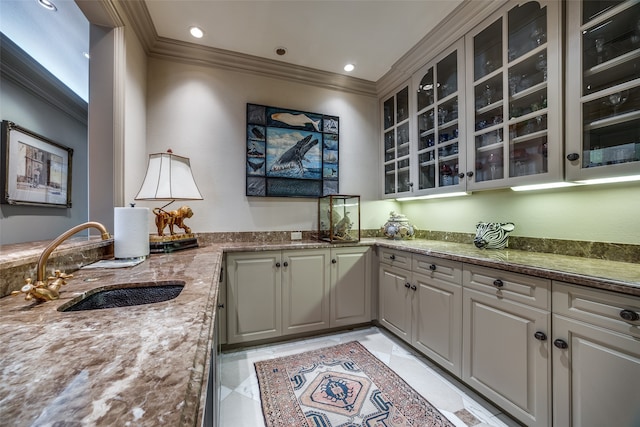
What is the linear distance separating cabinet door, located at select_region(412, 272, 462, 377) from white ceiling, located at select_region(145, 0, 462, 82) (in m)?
2.00

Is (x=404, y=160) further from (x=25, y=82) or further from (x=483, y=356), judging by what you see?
(x=25, y=82)

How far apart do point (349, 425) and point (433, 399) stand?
57cm

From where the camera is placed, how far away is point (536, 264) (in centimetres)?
131

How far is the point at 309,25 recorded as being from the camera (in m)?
2.06

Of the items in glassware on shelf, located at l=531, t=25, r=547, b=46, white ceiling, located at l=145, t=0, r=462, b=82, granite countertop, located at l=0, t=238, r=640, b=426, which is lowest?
granite countertop, located at l=0, t=238, r=640, b=426

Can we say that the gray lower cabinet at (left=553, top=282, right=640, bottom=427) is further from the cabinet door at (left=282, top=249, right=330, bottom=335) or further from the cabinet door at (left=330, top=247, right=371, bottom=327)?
the cabinet door at (left=282, top=249, right=330, bottom=335)

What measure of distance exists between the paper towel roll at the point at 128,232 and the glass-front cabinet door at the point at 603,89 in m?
2.37

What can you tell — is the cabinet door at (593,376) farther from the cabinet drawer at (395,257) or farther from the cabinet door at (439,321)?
the cabinet drawer at (395,257)

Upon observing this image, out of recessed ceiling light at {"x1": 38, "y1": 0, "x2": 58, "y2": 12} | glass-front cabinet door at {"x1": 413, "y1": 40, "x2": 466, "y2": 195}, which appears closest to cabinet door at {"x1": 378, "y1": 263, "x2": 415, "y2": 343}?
glass-front cabinet door at {"x1": 413, "y1": 40, "x2": 466, "y2": 195}

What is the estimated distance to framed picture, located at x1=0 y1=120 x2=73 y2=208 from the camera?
2.46 m

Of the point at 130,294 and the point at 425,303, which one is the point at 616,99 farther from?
the point at 130,294

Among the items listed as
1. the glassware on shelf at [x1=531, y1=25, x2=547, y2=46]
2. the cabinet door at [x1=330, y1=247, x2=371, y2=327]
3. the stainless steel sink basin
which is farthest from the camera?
the cabinet door at [x1=330, y1=247, x2=371, y2=327]

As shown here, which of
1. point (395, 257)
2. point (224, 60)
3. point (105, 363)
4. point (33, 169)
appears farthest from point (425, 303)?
point (33, 169)

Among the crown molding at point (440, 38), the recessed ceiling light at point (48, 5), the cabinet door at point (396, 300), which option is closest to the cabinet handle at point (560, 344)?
the cabinet door at point (396, 300)
